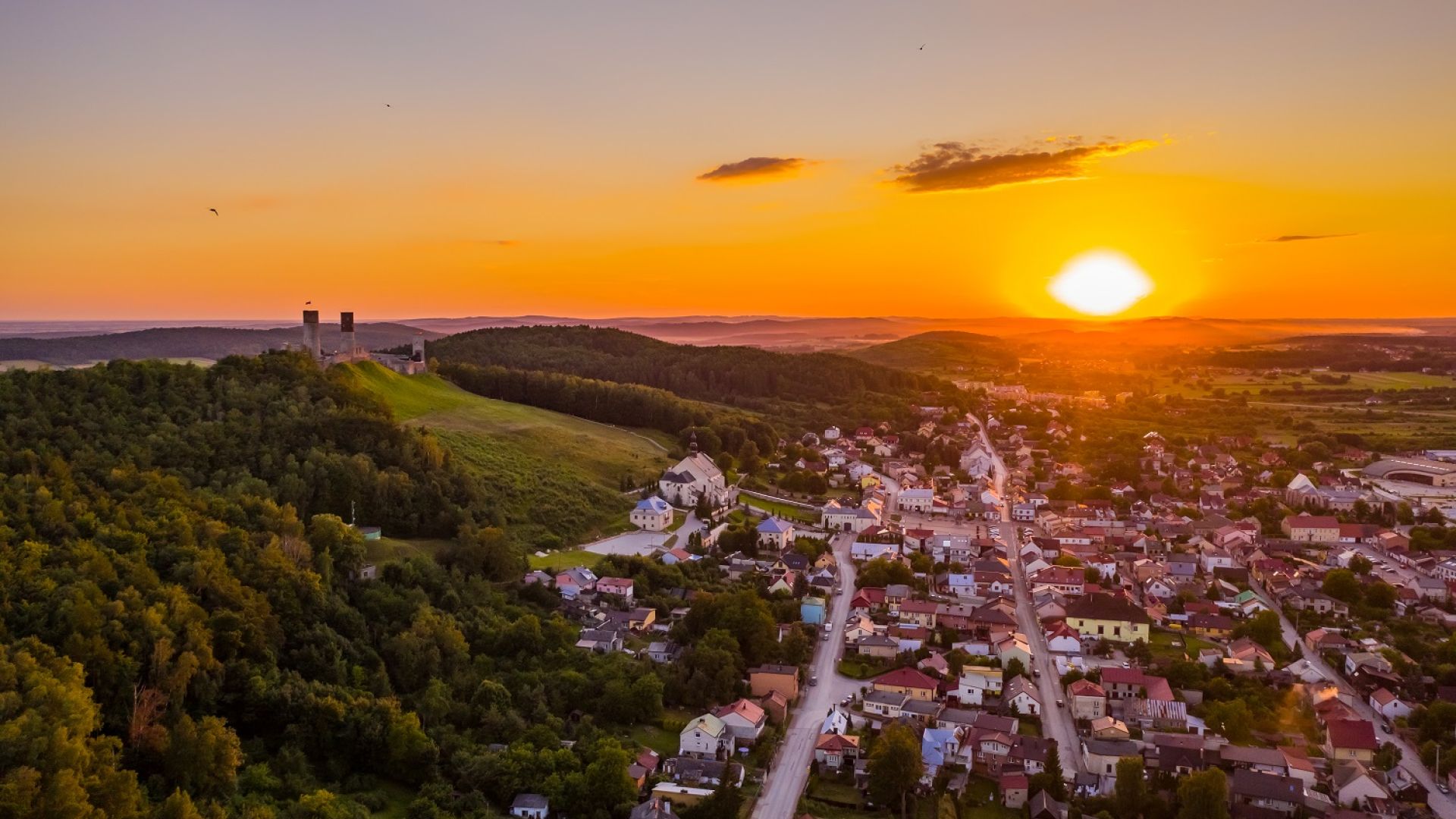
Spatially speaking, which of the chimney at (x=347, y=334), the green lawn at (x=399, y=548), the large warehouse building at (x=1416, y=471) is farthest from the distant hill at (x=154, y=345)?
the large warehouse building at (x=1416, y=471)

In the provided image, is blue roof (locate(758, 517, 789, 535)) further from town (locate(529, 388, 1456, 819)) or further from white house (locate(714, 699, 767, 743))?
white house (locate(714, 699, 767, 743))

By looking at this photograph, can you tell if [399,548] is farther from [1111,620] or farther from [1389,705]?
[1389,705]

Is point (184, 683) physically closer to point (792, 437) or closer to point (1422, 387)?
point (792, 437)

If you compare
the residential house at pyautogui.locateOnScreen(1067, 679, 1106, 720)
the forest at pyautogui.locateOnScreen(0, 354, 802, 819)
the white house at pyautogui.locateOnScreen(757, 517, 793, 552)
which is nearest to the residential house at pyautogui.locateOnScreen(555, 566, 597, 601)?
the forest at pyautogui.locateOnScreen(0, 354, 802, 819)

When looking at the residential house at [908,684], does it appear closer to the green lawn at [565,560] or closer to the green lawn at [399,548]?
the green lawn at [565,560]

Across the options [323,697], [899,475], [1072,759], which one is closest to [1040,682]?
[1072,759]

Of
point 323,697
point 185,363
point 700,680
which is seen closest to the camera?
point 323,697
